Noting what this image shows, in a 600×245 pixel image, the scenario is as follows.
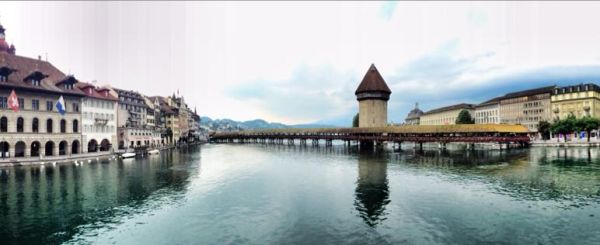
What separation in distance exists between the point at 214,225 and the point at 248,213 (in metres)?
2.68

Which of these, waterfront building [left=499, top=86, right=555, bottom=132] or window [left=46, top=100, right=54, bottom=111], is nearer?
window [left=46, top=100, right=54, bottom=111]

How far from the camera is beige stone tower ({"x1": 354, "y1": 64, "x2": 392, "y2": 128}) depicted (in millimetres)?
91688

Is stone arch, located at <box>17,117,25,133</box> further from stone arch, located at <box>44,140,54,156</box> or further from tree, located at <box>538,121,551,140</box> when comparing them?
tree, located at <box>538,121,551,140</box>

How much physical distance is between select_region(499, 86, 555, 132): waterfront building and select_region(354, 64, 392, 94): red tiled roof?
48.1m

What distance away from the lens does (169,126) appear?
104m

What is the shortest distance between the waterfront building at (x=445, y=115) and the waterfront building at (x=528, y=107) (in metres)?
22.2

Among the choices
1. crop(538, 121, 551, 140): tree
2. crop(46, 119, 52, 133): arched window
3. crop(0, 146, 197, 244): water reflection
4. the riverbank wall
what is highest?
crop(46, 119, 52, 133): arched window

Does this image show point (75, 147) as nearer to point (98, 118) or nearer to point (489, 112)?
point (98, 118)

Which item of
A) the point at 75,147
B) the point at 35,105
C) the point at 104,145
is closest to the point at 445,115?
the point at 104,145

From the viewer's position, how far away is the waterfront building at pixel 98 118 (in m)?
56.5

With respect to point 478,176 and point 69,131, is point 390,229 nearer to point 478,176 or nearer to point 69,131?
point 478,176

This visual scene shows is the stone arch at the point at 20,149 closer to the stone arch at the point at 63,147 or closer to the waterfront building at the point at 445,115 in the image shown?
the stone arch at the point at 63,147

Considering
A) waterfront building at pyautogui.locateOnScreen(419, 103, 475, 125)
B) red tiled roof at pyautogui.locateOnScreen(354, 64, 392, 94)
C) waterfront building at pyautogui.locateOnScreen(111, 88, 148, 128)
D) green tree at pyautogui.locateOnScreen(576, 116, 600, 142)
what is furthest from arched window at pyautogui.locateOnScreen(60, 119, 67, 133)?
waterfront building at pyautogui.locateOnScreen(419, 103, 475, 125)

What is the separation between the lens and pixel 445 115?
511 feet
